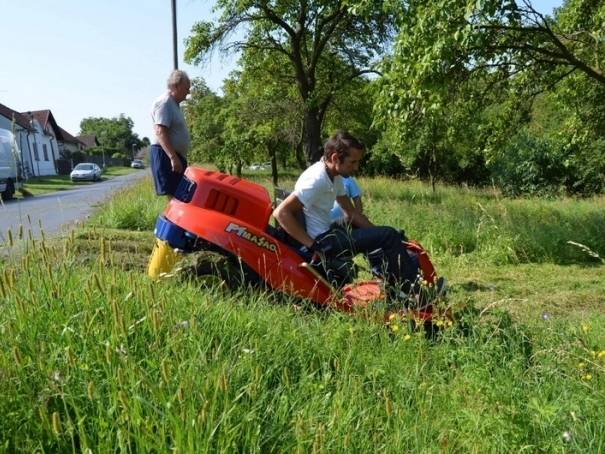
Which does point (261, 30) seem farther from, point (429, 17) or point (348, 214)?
point (348, 214)

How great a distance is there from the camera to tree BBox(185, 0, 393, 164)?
16219 mm

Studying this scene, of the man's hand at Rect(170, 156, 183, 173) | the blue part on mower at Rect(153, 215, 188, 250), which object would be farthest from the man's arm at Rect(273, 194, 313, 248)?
the man's hand at Rect(170, 156, 183, 173)

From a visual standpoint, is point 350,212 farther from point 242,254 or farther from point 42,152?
point 42,152

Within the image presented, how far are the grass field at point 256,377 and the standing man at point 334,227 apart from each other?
494mm

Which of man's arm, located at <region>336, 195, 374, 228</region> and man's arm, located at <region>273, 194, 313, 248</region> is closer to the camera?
man's arm, located at <region>273, 194, 313, 248</region>

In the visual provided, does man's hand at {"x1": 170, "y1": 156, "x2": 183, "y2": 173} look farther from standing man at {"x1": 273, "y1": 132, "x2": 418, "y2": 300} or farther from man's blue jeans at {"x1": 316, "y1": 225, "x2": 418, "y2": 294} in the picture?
man's blue jeans at {"x1": 316, "y1": 225, "x2": 418, "y2": 294}

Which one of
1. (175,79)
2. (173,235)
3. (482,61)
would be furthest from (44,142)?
(173,235)

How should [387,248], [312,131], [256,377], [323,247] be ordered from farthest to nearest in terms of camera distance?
[312,131], [323,247], [387,248], [256,377]

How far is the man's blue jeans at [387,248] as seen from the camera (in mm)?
3910

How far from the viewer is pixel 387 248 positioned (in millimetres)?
3943

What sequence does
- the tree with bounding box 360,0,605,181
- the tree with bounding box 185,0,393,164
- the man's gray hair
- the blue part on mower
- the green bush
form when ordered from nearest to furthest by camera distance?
the blue part on mower
the man's gray hair
the tree with bounding box 360,0,605,181
the tree with bounding box 185,0,393,164
the green bush

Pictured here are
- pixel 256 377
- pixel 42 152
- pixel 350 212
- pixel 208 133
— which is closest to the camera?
pixel 256 377

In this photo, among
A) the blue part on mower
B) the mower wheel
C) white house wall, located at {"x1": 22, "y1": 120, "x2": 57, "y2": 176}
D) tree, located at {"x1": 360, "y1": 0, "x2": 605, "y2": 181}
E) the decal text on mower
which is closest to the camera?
the mower wheel

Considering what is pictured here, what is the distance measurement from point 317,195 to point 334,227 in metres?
0.30
